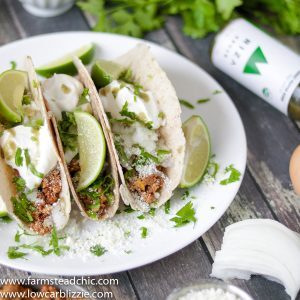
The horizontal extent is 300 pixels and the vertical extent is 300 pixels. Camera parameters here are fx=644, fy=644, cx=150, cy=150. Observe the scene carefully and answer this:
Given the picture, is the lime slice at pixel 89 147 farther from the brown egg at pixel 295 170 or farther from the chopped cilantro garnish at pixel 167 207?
the brown egg at pixel 295 170

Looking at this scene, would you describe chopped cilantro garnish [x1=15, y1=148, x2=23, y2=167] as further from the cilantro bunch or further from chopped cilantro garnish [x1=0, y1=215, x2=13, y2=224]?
the cilantro bunch

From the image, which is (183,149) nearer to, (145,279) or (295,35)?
(145,279)

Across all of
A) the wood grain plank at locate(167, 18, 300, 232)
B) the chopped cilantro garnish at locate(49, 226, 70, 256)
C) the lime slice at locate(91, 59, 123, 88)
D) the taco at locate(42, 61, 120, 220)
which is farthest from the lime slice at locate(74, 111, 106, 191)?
the wood grain plank at locate(167, 18, 300, 232)

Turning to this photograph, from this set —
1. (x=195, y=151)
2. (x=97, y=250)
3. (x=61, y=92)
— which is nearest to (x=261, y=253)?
(x=195, y=151)

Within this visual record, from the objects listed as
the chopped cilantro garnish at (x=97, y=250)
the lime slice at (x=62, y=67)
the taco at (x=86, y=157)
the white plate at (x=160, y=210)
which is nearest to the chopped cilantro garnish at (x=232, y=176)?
the white plate at (x=160, y=210)

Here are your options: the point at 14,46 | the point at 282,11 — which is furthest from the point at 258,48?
the point at 14,46
